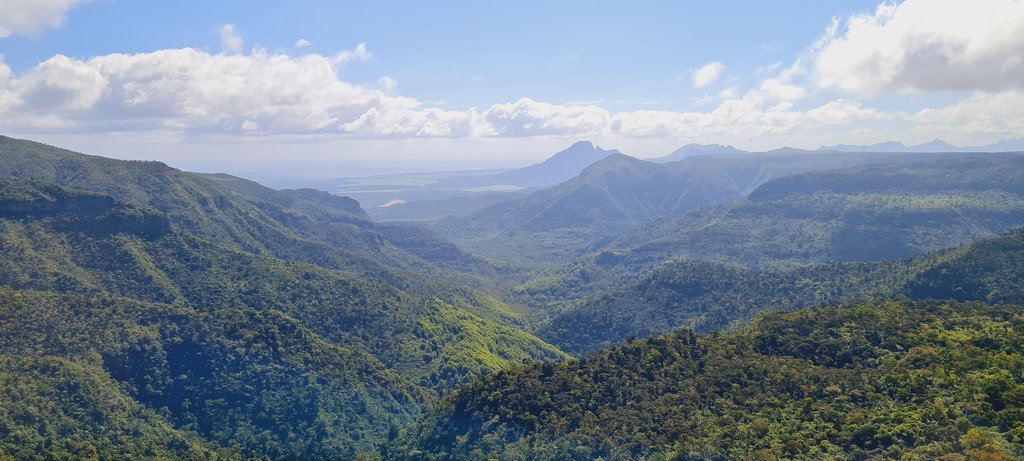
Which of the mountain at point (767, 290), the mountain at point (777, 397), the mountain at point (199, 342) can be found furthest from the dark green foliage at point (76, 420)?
the mountain at point (767, 290)

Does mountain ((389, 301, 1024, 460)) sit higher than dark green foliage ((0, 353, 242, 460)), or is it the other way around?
mountain ((389, 301, 1024, 460))

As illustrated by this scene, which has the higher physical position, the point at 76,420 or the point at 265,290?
the point at 265,290

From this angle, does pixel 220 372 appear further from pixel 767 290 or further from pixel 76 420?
pixel 767 290

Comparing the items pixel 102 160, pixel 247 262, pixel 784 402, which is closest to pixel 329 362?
pixel 247 262

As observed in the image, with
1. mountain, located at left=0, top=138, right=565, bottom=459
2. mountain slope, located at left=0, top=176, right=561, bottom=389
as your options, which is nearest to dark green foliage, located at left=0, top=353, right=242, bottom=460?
mountain, located at left=0, top=138, right=565, bottom=459

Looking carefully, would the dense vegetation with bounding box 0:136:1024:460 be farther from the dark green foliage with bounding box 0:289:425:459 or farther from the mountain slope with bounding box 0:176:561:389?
the mountain slope with bounding box 0:176:561:389

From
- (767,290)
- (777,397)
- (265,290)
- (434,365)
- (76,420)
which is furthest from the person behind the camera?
(767,290)

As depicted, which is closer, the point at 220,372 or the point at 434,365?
the point at 220,372

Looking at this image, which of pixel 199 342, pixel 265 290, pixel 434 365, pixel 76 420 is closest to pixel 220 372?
pixel 199 342
